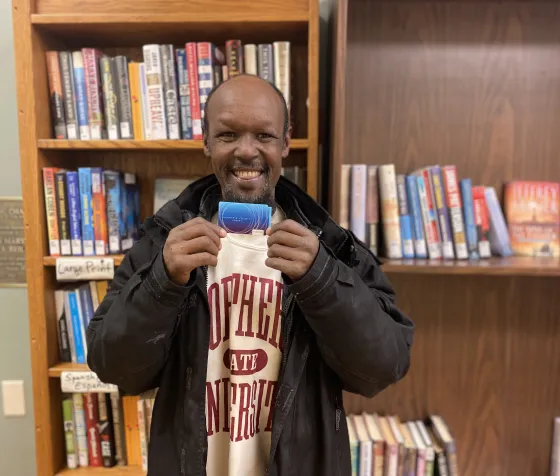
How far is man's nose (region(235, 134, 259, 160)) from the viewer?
937mm

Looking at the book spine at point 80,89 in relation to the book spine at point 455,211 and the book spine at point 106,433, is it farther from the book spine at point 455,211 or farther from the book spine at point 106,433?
the book spine at point 455,211

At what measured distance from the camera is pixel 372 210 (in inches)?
50.4

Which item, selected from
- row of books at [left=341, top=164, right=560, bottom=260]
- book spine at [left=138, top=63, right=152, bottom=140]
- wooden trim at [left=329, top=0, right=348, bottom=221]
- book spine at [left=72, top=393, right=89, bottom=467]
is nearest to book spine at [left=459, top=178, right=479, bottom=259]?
row of books at [left=341, top=164, right=560, bottom=260]

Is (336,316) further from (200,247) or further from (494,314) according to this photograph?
(494,314)

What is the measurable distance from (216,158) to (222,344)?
0.41 meters

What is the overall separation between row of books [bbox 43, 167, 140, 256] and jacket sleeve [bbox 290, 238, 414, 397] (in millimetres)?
744

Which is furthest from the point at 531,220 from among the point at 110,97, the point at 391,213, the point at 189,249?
the point at 110,97

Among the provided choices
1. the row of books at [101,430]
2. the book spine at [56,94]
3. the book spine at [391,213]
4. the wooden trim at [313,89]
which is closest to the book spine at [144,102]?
the book spine at [56,94]

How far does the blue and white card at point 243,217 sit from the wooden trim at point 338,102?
349 millimetres

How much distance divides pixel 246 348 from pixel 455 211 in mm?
738

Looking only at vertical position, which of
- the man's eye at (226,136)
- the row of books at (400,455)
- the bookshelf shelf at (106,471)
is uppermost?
the man's eye at (226,136)

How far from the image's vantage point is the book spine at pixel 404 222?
1274 millimetres

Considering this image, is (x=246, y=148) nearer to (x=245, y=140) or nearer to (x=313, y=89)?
(x=245, y=140)

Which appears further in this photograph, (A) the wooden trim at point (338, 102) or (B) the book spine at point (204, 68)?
(B) the book spine at point (204, 68)
